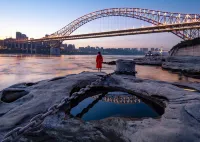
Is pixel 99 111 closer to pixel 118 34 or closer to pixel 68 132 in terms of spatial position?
pixel 68 132

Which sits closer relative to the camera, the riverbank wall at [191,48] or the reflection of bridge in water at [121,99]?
the reflection of bridge in water at [121,99]

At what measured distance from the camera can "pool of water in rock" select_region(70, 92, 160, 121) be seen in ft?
9.62

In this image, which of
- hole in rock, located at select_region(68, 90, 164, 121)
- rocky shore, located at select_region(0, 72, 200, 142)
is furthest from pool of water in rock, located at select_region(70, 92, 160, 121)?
rocky shore, located at select_region(0, 72, 200, 142)

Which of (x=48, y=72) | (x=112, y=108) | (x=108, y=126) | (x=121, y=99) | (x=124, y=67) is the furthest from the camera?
(x=48, y=72)

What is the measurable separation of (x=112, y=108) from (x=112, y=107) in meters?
0.06

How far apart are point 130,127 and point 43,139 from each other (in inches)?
40.8

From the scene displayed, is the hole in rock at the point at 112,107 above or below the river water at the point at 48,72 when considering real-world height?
above

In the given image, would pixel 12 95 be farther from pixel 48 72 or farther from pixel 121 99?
pixel 48 72

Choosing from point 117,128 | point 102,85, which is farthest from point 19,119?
point 102,85

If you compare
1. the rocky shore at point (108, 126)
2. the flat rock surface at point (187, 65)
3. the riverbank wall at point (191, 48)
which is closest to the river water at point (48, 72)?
the flat rock surface at point (187, 65)

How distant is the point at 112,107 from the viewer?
11.1 feet

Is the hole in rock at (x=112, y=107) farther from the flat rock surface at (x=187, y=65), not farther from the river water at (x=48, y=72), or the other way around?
the flat rock surface at (x=187, y=65)

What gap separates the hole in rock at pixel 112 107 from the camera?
2940 millimetres

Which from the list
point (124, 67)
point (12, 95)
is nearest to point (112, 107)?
point (12, 95)
